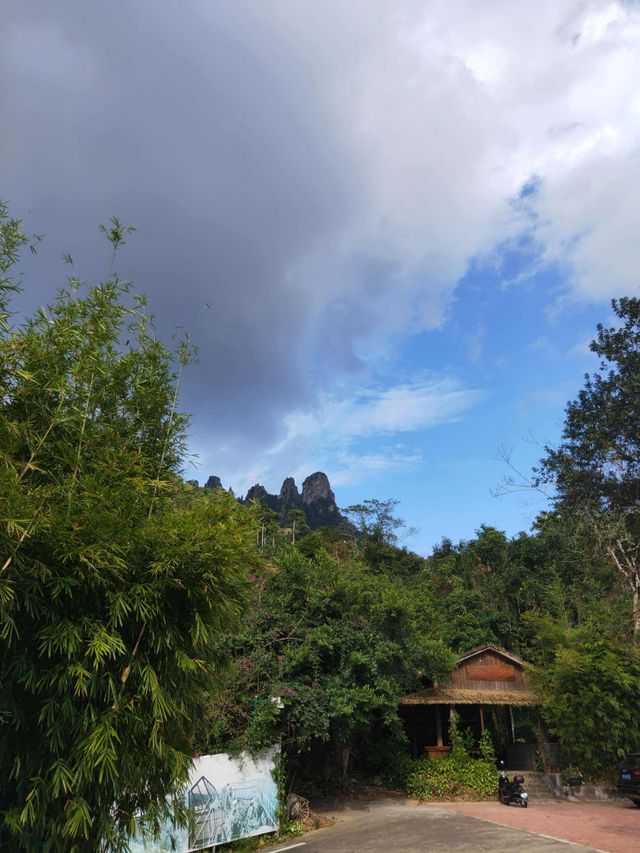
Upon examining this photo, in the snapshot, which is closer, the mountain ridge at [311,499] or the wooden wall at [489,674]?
the wooden wall at [489,674]

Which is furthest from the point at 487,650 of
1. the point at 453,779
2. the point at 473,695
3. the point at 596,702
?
the point at 453,779

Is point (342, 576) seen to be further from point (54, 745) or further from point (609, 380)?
point (54, 745)

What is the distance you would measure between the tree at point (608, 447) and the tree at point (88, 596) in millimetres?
9377

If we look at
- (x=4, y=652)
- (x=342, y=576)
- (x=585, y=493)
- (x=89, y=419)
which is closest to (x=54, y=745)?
(x=4, y=652)

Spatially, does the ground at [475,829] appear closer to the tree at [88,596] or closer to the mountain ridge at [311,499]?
the tree at [88,596]

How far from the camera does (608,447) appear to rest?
11.1 m

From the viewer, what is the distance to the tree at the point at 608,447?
1093 cm

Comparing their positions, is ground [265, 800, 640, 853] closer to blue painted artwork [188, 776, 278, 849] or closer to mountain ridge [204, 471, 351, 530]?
blue painted artwork [188, 776, 278, 849]

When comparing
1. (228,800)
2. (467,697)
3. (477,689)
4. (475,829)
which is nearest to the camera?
(228,800)

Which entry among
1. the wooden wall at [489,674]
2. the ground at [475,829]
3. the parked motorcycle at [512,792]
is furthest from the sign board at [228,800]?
the wooden wall at [489,674]

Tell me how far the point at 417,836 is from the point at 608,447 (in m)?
7.67

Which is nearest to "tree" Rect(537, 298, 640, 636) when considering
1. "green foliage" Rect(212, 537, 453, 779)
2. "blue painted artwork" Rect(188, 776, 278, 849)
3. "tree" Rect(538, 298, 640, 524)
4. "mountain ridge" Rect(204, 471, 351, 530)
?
"tree" Rect(538, 298, 640, 524)

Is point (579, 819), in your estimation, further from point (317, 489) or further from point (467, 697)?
point (317, 489)

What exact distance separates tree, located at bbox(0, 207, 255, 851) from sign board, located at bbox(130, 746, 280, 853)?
4965 millimetres
